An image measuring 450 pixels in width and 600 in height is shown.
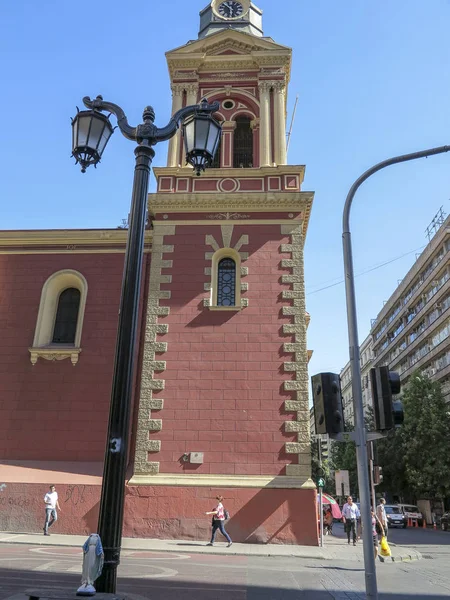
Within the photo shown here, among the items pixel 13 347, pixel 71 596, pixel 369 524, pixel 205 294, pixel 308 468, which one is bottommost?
pixel 71 596

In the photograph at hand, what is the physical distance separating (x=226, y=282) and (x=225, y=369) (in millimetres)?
3088

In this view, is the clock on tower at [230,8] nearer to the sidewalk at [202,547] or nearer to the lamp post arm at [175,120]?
the lamp post arm at [175,120]

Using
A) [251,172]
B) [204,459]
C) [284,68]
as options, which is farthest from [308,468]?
[284,68]

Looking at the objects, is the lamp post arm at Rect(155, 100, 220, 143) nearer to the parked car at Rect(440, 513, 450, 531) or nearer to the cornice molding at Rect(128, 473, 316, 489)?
the cornice molding at Rect(128, 473, 316, 489)

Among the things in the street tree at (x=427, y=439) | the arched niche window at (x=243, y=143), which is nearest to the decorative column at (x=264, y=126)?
the arched niche window at (x=243, y=143)

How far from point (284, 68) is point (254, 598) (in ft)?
61.7

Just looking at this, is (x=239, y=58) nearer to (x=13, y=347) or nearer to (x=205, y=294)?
(x=205, y=294)

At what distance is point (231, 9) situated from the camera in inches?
925

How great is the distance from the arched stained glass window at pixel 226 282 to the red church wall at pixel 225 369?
0.52 meters

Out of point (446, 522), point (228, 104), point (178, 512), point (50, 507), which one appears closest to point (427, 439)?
point (446, 522)

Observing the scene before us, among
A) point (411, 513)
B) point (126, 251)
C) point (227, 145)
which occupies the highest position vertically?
point (227, 145)

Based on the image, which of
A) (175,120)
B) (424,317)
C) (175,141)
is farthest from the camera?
(424,317)

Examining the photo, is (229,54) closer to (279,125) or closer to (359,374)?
(279,125)

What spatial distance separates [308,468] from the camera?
46.5 ft
